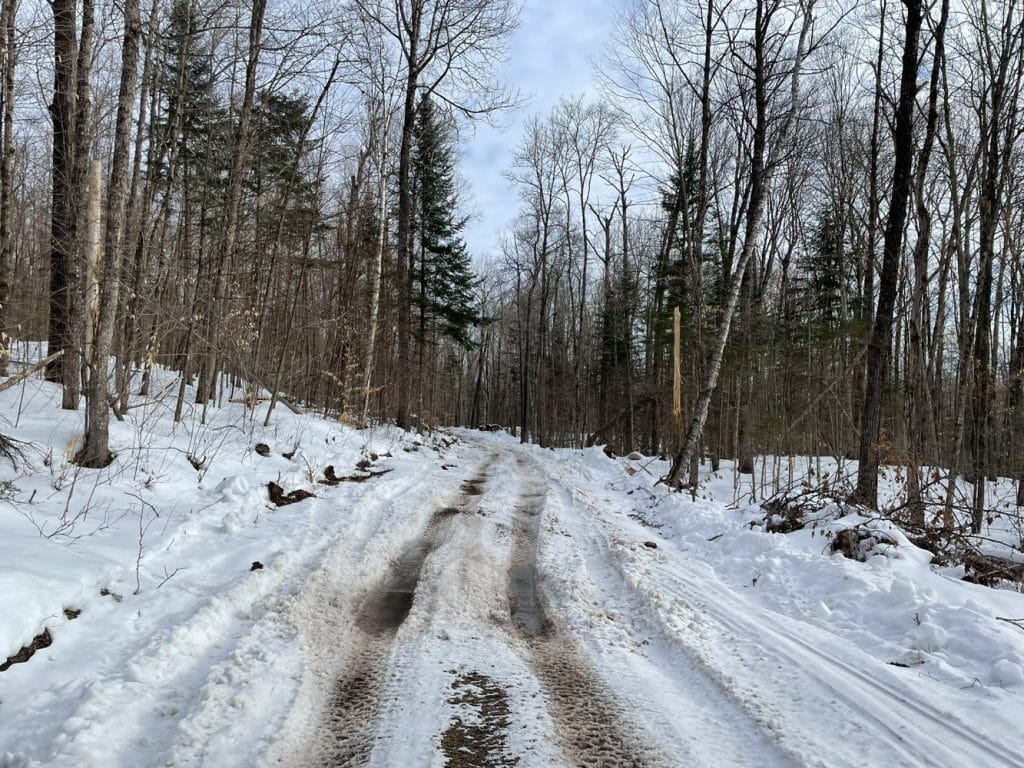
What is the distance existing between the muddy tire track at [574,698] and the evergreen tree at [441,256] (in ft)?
62.1

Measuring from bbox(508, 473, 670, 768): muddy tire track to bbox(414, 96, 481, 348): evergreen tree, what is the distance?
18924 mm

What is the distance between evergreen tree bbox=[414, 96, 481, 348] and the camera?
74.9ft

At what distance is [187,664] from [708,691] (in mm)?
2987

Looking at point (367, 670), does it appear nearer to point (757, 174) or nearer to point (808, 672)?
point (808, 672)

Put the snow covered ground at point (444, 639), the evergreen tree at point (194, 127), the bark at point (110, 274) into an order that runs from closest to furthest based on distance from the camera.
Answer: the snow covered ground at point (444, 639) < the bark at point (110, 274) < the evergreen tree at point (194, 127)

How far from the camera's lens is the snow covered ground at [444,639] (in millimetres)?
2529

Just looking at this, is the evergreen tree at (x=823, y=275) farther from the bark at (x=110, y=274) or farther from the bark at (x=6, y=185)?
the bark at (x=6, y=185)

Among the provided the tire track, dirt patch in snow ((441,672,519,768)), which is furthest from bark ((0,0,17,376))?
the tire track

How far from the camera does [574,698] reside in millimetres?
3000

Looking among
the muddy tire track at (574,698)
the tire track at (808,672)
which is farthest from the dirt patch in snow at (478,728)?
the tire track at (808,672)

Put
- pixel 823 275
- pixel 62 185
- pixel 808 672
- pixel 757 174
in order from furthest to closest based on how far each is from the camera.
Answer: pixel 823 275 < pixel 757 174 < pixel 62 185 < pixel 808 672

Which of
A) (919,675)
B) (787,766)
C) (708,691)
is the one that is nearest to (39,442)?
(708,691)

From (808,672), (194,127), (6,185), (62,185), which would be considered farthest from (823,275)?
(6,185)

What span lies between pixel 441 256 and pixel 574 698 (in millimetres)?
21915
